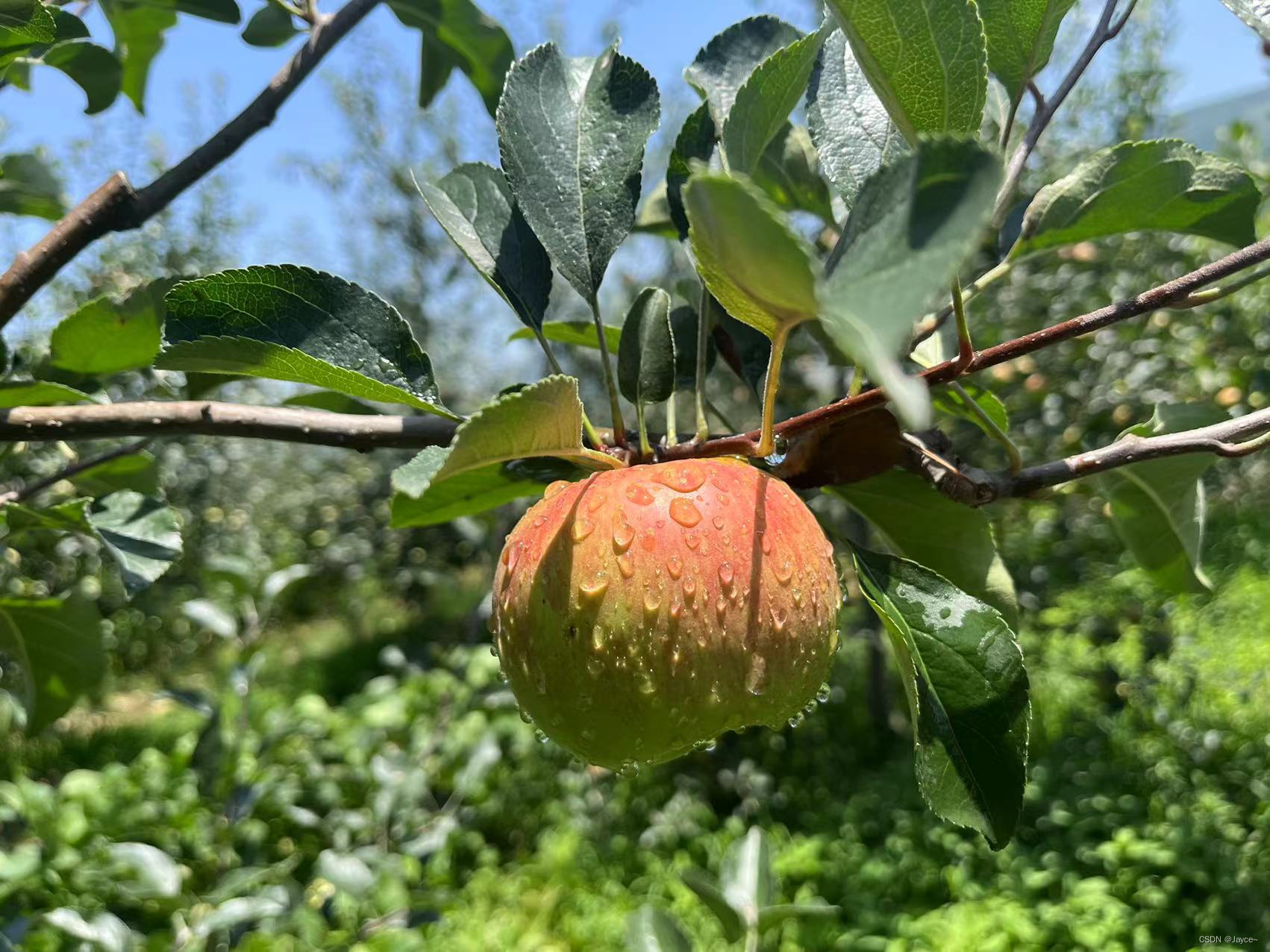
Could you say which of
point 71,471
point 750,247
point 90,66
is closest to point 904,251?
point 750,247

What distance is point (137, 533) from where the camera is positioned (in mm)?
725

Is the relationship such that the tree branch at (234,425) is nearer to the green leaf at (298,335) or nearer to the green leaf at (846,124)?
the green leaf at (298,335)

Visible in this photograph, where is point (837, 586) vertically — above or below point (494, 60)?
below

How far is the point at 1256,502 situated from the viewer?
5.20 m

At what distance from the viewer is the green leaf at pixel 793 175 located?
0.69 meters

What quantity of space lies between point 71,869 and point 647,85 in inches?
69.9

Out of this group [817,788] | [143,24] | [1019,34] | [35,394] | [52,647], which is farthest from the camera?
[817,788]

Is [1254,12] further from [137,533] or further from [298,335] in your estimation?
[137,533]

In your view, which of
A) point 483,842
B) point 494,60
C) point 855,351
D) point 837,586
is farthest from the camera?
point 483,842

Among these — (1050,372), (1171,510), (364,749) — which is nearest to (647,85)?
(1171,510)

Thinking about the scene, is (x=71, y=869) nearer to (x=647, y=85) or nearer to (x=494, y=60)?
(x=494, y=60)

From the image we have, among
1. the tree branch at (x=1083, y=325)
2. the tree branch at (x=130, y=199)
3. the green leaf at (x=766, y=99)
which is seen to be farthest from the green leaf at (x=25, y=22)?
the tree branch at (x=1083, y=325)

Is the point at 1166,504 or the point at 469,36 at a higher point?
the point at 469,36

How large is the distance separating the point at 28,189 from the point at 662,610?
0.88 meters
